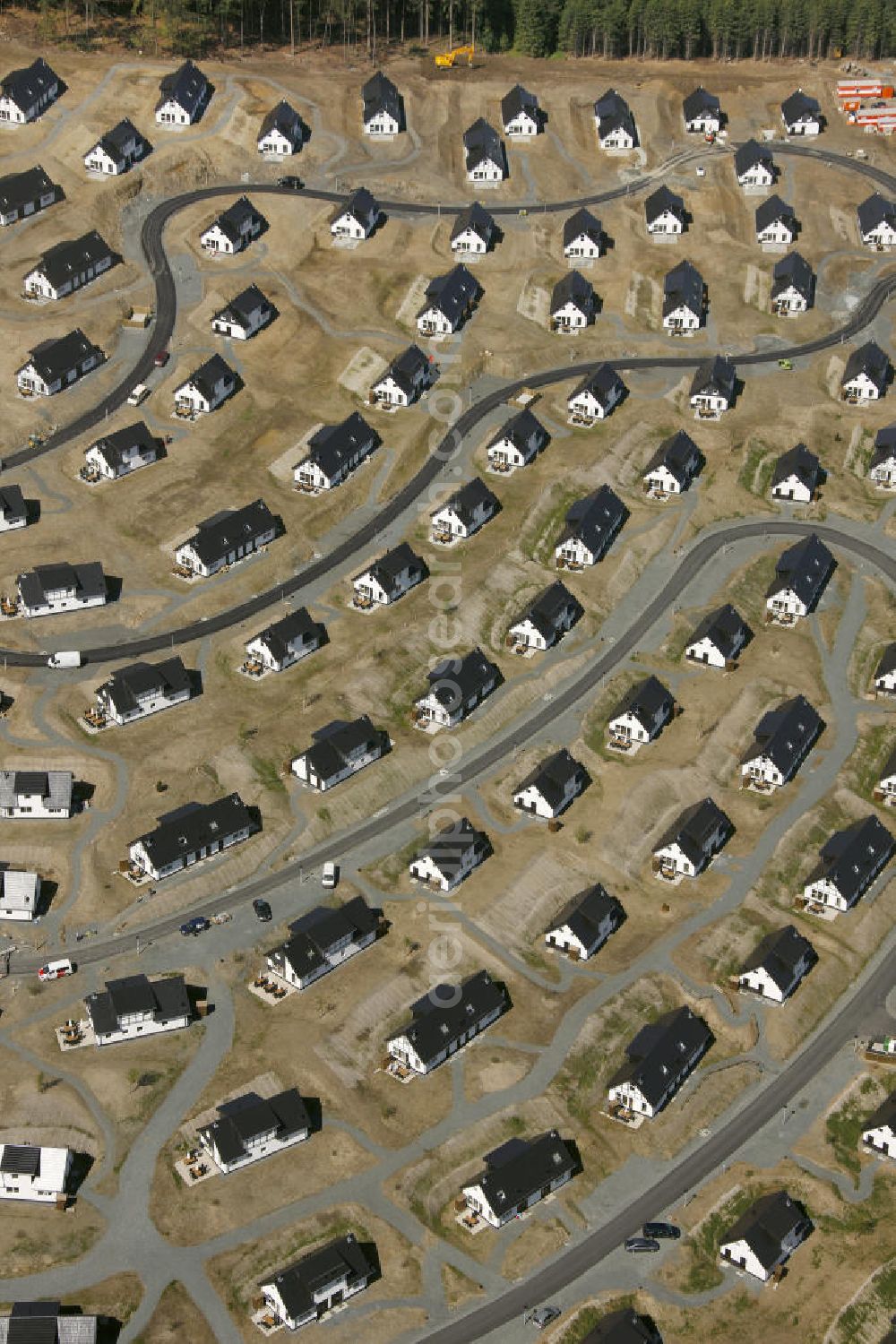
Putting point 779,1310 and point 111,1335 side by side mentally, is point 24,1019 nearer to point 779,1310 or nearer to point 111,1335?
point 111,1335

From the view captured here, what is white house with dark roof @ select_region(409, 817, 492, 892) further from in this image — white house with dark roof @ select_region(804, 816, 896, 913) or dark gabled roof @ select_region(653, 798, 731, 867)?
white house with dark roof @ select_region(804, 816, 896, 913)

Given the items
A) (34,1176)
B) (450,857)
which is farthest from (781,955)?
(34,1176)

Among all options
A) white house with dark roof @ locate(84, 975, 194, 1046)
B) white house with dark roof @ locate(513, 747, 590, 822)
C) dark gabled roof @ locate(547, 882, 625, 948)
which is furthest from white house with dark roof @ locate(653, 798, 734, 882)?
white house with dark roof @ locate(84, 975, 194, 1046)

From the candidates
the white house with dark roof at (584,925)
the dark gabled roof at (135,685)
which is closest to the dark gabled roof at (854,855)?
the white house with dark roof at (584,925)

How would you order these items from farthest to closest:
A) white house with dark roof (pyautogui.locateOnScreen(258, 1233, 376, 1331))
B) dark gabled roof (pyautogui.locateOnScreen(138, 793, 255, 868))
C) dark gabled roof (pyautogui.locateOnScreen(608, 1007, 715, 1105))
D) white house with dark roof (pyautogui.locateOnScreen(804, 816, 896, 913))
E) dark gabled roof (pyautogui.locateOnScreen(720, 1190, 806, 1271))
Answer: white house with dark roof (pyautogui.locateOnScreen(804, 816, 896, 913)) → dark gabled roof (pyautogui.locateOnScreen(138, 793, 255, 868)) → dark gabled roof (pyautogui.locateOnScreen(608, 1007, 715, 1105)) → dark gabled roof (pyautogui.locateOnScreen(720, 1190, 806, 1271)) → white house with dark roof (pyautogui.locateOnScreen(258, 1233, 376, 1331))

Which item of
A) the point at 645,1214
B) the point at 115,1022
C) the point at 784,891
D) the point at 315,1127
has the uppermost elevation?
the point at 784,891

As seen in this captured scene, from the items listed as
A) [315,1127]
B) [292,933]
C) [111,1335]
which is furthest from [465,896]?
[111,1335]
